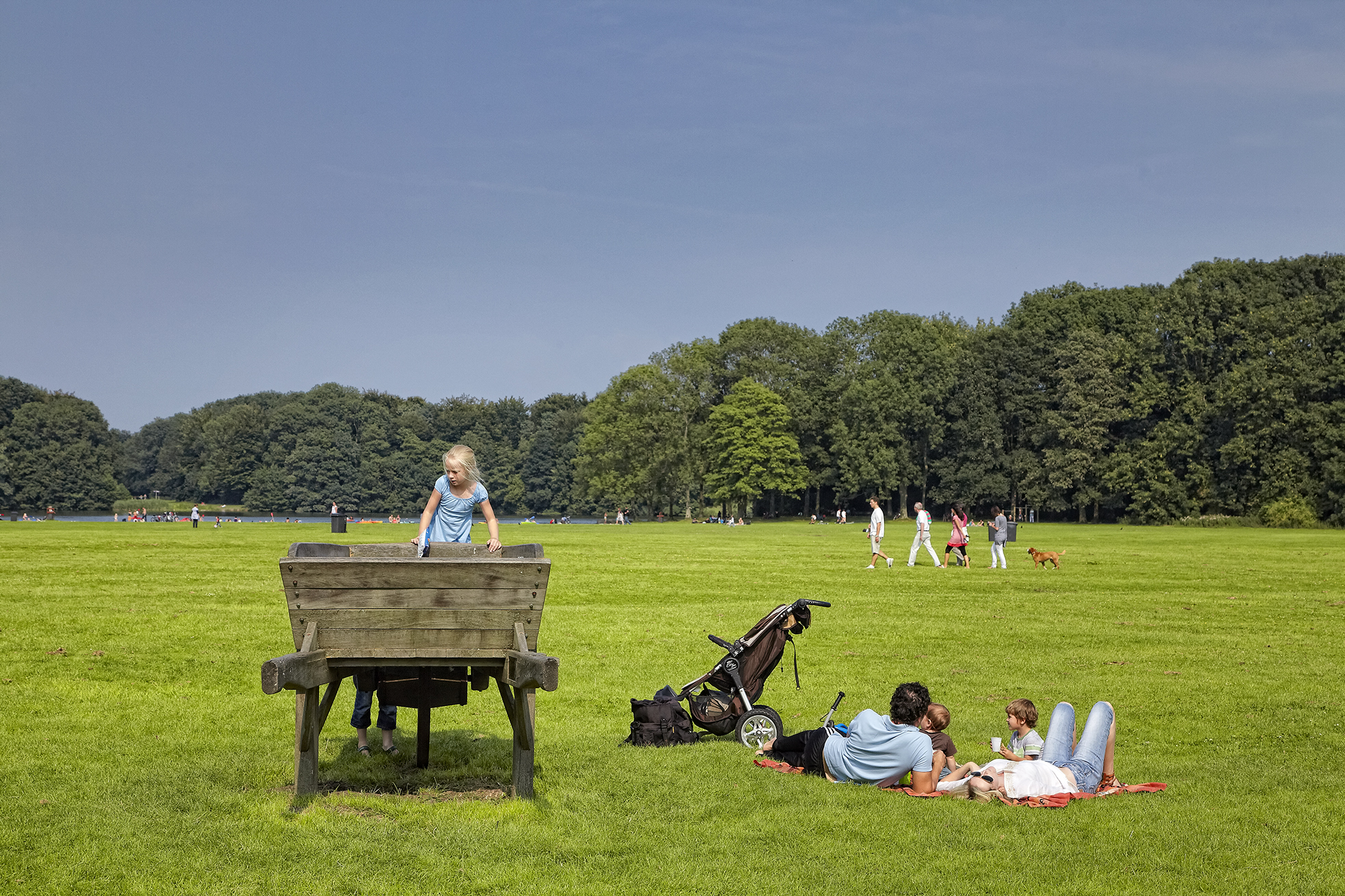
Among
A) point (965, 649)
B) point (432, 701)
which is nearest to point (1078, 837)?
point (432, 701)

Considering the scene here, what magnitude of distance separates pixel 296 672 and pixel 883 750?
4500 mm

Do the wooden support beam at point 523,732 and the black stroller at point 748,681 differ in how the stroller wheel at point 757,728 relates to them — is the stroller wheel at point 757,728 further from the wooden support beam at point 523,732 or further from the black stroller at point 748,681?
the wooden support beam at point 523,732

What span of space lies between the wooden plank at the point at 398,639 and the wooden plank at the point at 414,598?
0.50 ft

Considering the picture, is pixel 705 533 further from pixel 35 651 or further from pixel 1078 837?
pixel 1078 837

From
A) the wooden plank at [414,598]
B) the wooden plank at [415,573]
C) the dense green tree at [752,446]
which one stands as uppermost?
the dense green tree at [752,446]

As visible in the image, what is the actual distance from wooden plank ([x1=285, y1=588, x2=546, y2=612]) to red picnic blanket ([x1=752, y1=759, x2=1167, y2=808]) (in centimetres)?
323

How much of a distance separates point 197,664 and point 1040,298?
9891 centimetres

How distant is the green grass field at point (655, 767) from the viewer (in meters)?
6.50

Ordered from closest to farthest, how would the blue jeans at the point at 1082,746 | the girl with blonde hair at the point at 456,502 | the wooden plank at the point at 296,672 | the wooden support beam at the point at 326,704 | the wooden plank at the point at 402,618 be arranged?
the wooden plank at the point at 296,672 < the wooden plank at the point at 402,618 < the wooden support beam at the point at 326,704 < the blue jeans at the point at 1082,746 < the girl with blonde hair at the point at 456,502

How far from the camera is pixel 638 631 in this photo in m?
18.0

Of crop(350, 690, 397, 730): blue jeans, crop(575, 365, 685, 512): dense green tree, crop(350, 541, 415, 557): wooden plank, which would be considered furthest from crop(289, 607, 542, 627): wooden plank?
crop(575, 365, 685, 512): dense green tree

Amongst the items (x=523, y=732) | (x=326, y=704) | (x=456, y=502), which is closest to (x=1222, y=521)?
(x=456, y=502)

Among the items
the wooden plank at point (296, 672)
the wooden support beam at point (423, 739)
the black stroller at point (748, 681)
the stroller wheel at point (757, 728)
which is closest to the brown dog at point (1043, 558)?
the black stroller at point (748, 681)

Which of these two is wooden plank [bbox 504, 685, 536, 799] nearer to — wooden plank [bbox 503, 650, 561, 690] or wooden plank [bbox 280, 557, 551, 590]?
wooden plank [bbox 503, 650, 561, 690]
